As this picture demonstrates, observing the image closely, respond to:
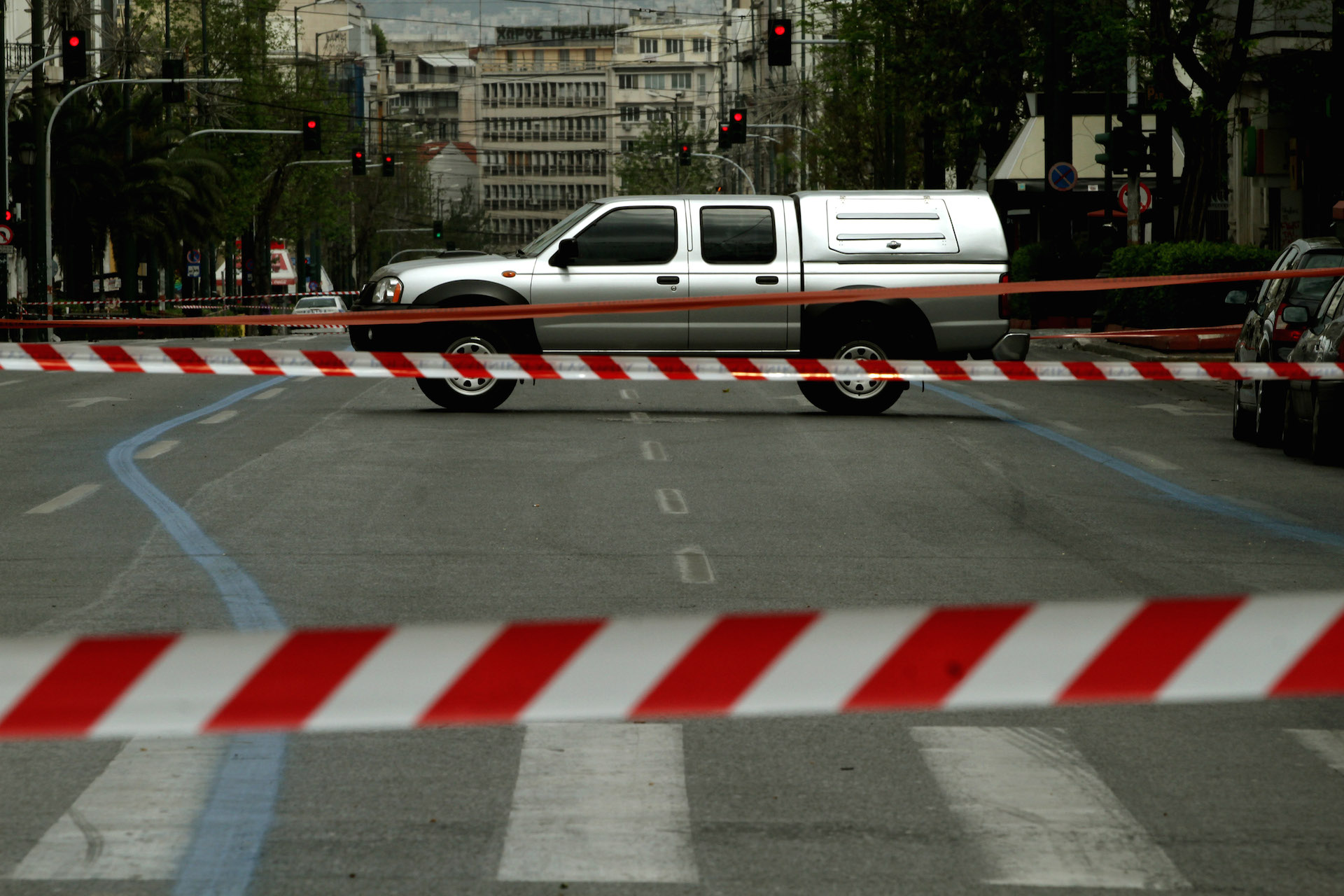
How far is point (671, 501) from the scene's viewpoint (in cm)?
→ 1235

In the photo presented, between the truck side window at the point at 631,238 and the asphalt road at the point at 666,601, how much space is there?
1390 millimetres

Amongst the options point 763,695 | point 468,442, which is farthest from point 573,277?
point 763,695

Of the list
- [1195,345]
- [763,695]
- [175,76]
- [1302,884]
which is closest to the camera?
[763,695]

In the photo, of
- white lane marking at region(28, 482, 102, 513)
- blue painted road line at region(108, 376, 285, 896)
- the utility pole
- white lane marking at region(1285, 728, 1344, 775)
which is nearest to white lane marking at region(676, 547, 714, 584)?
blue painted road line at region(108, 376, 285, 896)

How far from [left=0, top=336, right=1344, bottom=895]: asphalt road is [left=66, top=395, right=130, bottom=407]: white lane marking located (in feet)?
4.23

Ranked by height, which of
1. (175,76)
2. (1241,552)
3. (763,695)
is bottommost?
(1241,552)

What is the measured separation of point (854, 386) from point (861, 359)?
32 cm

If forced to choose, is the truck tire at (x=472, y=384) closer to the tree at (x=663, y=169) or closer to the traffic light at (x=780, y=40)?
the traffic light at (x=780, y=40)

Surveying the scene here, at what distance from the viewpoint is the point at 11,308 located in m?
44.6

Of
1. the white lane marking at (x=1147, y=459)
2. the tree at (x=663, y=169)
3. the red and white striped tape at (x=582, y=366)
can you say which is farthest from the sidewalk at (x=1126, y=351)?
the tree at (x=663, y=169)

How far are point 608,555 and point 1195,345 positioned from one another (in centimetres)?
2096

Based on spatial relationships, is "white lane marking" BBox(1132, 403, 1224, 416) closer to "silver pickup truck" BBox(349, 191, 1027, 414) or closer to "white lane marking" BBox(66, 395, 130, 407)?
"silver pickup truck" BBox(349, 191, 1027, 414)

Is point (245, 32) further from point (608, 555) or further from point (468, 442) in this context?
point (608, 555)

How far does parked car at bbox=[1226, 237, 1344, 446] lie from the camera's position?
635 inches
